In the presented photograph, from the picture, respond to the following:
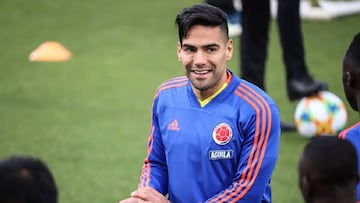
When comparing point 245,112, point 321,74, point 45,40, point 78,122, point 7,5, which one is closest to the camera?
point 245,112

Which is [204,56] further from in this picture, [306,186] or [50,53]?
[50,53]

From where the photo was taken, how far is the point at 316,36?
10242 mm

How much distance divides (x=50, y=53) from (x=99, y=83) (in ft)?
4.57

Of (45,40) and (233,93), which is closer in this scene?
(233,93)

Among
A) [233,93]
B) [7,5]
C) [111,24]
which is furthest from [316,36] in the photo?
[233,93]

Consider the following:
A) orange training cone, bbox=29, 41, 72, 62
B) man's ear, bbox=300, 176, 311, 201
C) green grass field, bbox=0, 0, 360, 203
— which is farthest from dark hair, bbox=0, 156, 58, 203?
orange training cone, bbox=29, 41, 72, 62

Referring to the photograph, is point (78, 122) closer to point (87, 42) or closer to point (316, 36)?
point (87, 42)

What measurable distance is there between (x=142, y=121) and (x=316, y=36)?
11.0 feet

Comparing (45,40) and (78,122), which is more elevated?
(45,40)

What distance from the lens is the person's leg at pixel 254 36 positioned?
7.19 m

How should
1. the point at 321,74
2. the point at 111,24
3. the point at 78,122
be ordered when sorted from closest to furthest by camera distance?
the point at 78,122, the point at 321,74, the point at 111,24

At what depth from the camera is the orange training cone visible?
9609 mm

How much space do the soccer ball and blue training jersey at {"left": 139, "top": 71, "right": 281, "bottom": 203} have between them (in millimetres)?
2539

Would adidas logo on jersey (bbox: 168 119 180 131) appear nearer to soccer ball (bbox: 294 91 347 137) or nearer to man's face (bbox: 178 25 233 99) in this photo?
man's face (bbox: 178 25 233 99)
